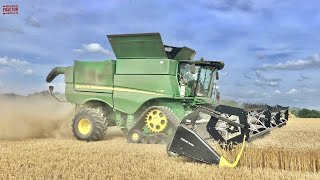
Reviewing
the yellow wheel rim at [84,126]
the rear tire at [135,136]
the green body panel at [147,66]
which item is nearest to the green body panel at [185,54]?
the green body panel at [147,66]

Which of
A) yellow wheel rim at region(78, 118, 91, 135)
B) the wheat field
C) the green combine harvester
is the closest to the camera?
the wheat field

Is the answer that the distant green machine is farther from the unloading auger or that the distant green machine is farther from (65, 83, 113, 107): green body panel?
the unloading auger

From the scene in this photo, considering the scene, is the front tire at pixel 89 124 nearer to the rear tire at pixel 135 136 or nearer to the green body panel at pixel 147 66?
the rear tire at pixel 135 136

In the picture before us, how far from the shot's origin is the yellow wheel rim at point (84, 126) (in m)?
12.4

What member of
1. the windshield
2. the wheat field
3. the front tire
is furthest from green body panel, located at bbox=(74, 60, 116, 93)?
the wheat field

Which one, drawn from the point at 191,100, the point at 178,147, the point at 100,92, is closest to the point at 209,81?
the point at 191,100

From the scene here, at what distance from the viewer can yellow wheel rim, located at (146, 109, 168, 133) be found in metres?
11.0

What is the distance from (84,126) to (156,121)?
8.26 feet

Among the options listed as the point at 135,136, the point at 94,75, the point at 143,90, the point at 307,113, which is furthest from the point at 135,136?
the point at 307,113

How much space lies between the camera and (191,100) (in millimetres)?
12078

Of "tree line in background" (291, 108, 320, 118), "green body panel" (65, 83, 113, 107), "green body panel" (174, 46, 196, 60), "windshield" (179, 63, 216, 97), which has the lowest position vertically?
"tree line in background" (291, 108, 320, 118)

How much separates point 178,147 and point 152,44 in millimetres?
4541

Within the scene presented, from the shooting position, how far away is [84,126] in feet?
41.1

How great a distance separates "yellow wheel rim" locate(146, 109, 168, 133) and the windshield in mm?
1212
